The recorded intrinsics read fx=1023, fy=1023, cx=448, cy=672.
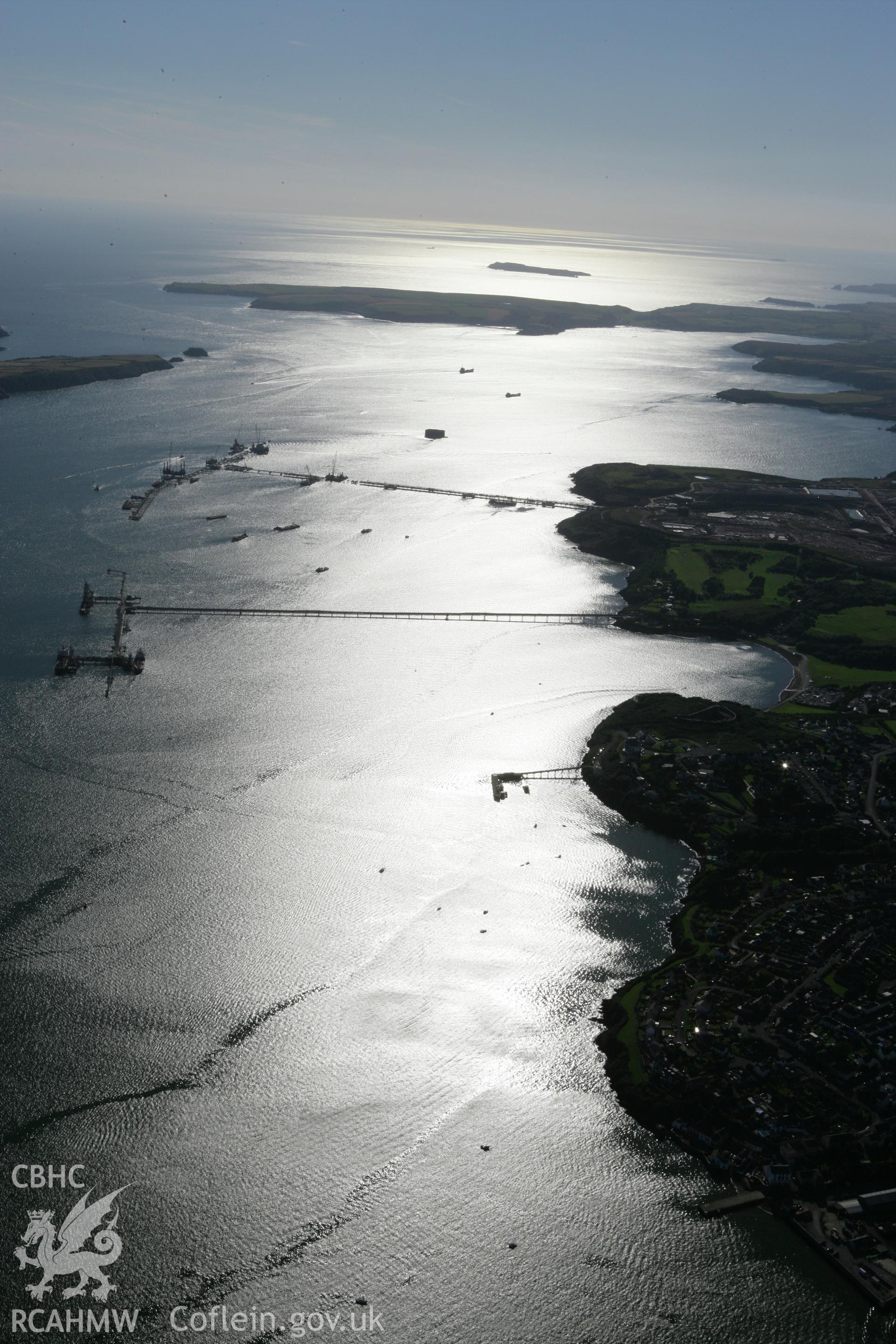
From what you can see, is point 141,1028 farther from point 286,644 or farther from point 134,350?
point 134,350

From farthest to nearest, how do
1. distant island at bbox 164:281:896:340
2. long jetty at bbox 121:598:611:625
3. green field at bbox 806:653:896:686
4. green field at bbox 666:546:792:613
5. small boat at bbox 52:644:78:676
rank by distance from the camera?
distant island at bbox 164:281:896:340 < green field at bbox 666:546:792:613 < long jetty at bbox 121:598:611:625 < green field at bbox 806:653:896:686 < small boat at bbox 52:644:78:676

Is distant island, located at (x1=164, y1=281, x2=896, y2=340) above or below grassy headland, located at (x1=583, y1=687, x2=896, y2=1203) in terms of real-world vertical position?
above

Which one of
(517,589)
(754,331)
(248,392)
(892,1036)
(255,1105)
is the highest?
(754,331)

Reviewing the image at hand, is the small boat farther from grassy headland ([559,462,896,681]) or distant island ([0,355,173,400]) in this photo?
distant island ([0,355,173,400])

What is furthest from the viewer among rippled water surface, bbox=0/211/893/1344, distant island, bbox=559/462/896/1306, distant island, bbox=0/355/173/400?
distant island, bbox=0/355/173/400

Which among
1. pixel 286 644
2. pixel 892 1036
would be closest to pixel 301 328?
pixel 286 644

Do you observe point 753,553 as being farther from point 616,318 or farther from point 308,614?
point 616,318

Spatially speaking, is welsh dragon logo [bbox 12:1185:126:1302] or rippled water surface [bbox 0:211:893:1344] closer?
welsh dragon logo [bbox 12:1185:126:1302]

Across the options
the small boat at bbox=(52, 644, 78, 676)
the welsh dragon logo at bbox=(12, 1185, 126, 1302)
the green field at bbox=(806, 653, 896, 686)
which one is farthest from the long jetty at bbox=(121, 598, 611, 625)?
the welsh dragon logo at bbox=(12, 1185, 126, 1302)
